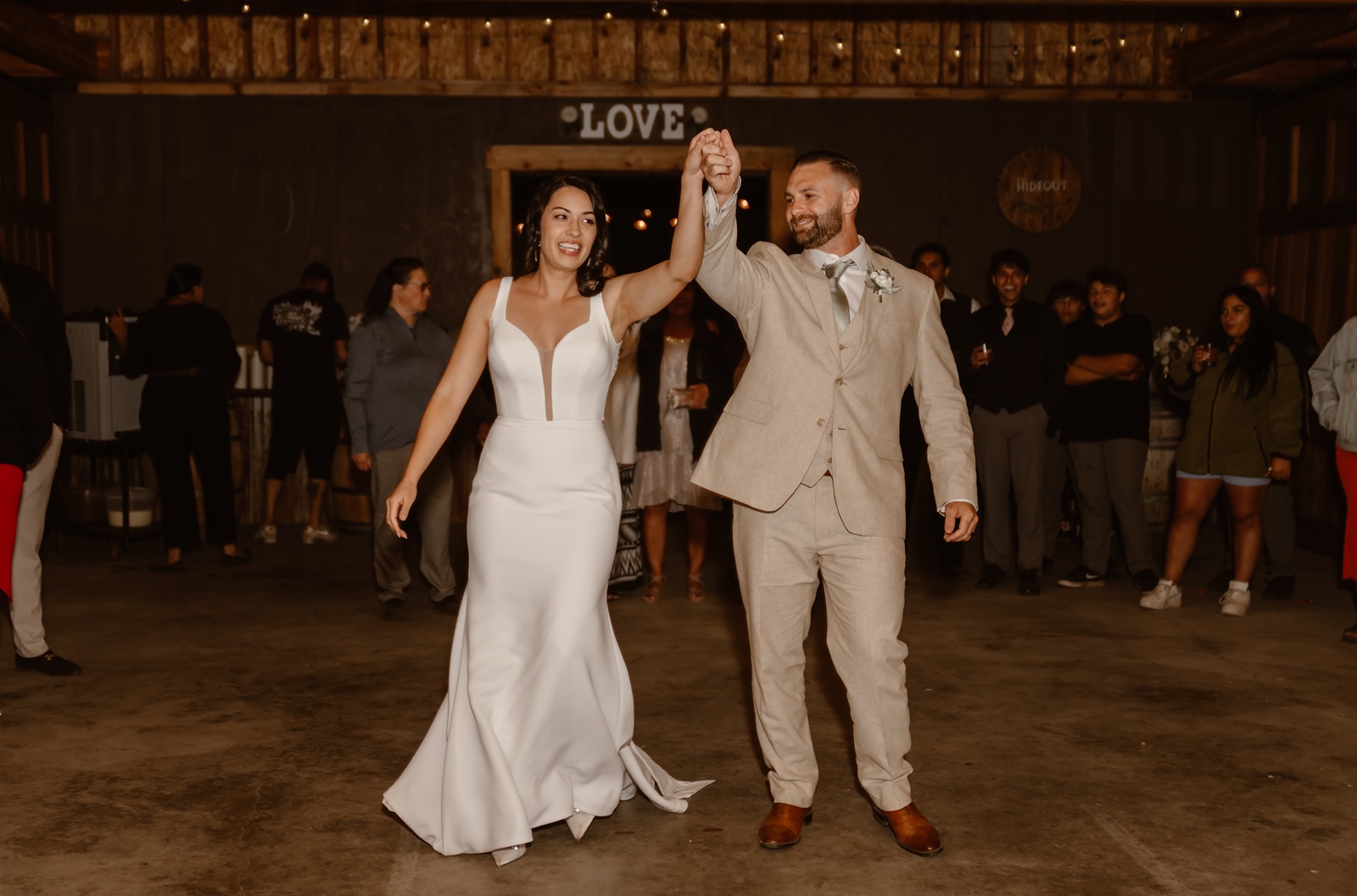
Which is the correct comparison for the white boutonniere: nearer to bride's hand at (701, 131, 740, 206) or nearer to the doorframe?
bride's hand at (701, 131, 740, 206)

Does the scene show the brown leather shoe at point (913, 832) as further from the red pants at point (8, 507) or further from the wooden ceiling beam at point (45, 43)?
the wooden ceiling beam at point (45, 43)

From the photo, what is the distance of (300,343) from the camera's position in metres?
8.43

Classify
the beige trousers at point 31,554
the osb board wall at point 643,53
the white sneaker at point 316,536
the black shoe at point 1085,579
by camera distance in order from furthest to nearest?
the osb board wall at point 643,53, the white sneaker at point 316,536, the black shoe at point 1085,579, the beige trousers at point 31,554

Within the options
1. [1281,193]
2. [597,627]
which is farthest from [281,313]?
[1281,193]

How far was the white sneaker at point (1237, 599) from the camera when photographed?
6371 millimetres

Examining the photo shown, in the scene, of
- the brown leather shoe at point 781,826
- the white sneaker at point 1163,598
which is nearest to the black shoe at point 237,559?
the white sneaker at point 1163,598

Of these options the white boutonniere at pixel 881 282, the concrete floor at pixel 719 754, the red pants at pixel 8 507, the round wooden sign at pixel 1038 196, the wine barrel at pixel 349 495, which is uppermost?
the round wooden sign at pixel 1038 196

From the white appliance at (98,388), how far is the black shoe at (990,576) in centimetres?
493

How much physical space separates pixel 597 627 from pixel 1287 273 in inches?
281

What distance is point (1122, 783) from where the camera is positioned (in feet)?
13.1

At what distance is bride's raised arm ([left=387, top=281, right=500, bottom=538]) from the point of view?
11.6 feet

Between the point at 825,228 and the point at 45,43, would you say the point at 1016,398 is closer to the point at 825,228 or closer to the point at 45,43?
the point at 825,228

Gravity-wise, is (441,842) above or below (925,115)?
below

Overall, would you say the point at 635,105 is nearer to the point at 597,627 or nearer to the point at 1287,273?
the point at 1287,273
